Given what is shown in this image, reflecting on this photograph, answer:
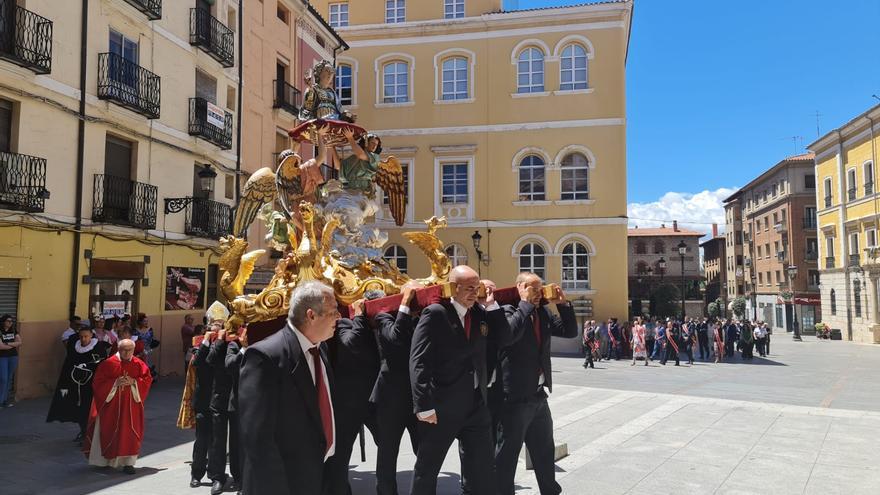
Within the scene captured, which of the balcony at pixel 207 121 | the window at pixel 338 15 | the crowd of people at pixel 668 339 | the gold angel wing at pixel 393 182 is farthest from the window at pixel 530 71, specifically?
the gold angel wing at pixel 393 182

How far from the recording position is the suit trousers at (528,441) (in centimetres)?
550

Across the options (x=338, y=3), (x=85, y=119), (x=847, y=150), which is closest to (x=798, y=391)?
(x=85, y=119)

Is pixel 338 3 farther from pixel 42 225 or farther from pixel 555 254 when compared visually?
pixel 42 225

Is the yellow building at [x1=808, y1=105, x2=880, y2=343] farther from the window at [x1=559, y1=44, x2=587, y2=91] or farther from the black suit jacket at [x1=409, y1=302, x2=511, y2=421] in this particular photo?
the black suit jacket at [x1=409, y1=302, x2=511, y2=421]

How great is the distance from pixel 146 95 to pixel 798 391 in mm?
17448

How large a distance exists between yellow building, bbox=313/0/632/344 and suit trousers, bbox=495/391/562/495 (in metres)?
20.6

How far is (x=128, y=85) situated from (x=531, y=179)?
1638 cm

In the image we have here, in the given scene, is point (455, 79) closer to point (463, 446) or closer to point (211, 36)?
point (211, 36)

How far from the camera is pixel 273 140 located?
23469 mm

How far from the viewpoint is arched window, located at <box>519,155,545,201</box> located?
2742cm

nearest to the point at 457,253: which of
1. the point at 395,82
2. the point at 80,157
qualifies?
the point at 395,82

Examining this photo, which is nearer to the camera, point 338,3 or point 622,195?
point 622,195

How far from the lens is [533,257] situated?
27.2 metres

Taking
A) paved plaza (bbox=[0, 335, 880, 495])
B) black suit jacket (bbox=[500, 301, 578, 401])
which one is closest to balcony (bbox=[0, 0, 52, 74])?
paved plaza (bbox=[0, 335, 880, 495])
